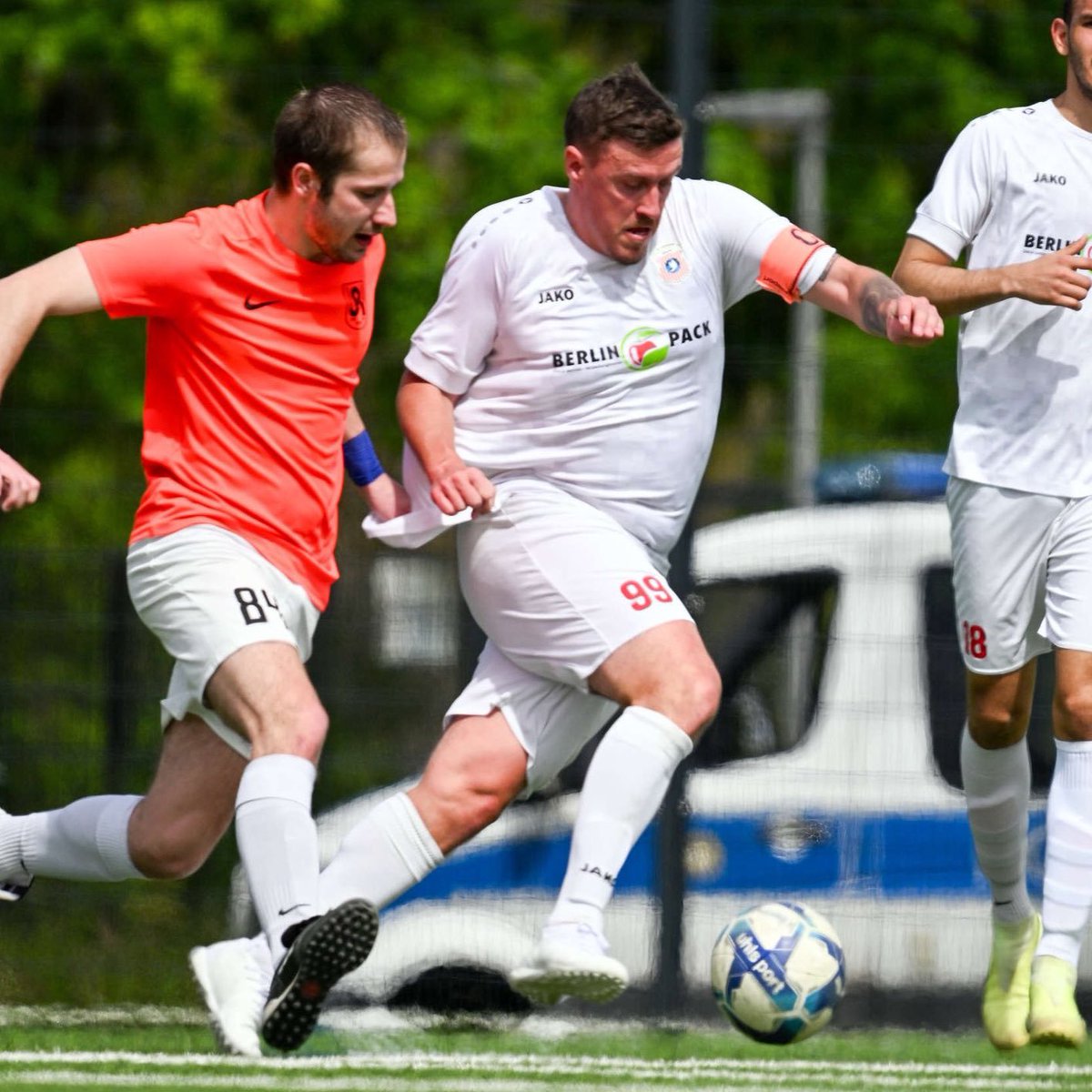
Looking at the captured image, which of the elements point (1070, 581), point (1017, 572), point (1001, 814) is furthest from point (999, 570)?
point (1001, 814)

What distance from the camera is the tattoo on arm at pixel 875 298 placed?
19.2 feet

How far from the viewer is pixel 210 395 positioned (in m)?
6.04

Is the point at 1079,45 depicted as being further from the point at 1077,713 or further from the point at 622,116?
the point at 1077,713

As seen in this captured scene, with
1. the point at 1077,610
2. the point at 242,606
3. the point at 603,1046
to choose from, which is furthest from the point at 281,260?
the point at 603,1046

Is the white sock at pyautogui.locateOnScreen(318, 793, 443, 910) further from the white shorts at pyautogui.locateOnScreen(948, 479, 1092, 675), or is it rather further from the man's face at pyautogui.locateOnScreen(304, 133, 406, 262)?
the white shorts at pyautogui.locateOnScreen(948, 479, 1092, 675)

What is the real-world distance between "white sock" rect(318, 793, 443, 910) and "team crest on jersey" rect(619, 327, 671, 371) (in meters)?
1.28

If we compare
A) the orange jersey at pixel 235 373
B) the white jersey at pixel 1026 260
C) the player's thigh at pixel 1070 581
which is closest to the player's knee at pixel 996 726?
the player's thigh at pixel 1070 581

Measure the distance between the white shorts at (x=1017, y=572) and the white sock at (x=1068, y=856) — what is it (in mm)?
324

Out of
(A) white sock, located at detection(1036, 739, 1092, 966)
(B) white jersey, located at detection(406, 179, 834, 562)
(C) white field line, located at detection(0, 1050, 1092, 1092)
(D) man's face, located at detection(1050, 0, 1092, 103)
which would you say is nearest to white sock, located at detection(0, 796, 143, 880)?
(C) white field line, located at detection(0, 1050, 1092, 1092)

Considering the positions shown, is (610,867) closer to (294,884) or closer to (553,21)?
(294,884)

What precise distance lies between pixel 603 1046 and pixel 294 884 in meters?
2.24

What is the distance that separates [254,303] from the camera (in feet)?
19.8

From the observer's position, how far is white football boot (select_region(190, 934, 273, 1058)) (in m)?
5.57

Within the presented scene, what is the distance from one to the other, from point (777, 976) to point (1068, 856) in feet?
2.72
